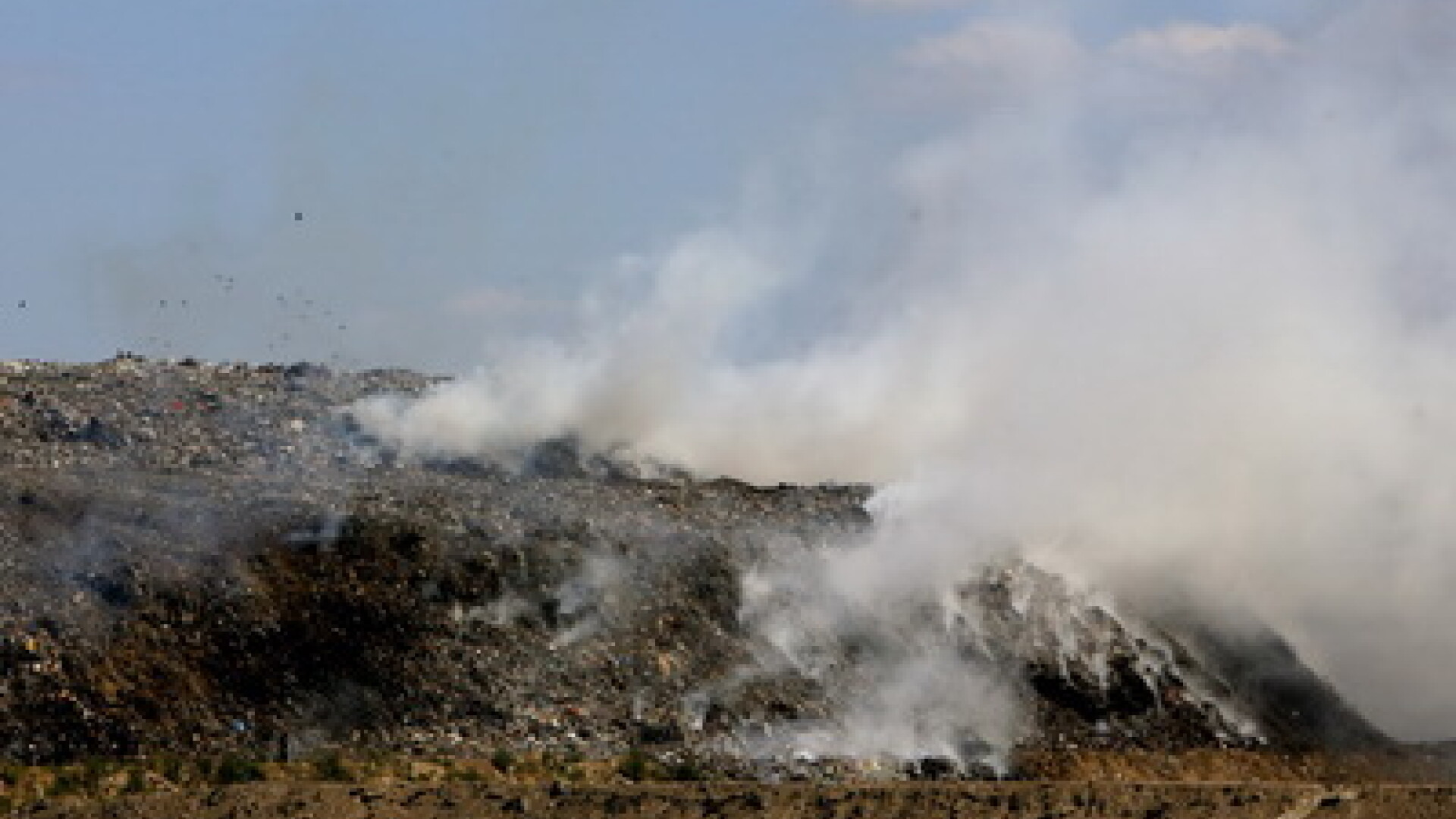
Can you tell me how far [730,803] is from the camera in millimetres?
34656

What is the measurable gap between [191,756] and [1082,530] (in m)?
13.9

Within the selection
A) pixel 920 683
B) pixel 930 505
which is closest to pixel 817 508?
pixel 930 505

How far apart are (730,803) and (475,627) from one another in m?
6.40

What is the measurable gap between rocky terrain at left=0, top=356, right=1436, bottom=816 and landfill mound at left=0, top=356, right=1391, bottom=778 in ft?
0.14

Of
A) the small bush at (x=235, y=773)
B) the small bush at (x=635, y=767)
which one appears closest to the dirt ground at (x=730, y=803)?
the small bush at (x=235, y=773)

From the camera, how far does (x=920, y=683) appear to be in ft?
134

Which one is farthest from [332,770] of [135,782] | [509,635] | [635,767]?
[509,635]

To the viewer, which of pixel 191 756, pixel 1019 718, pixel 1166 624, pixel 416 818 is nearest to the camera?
pixel 416 818

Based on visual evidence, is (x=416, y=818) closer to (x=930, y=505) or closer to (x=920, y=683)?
(x=920, y=683)

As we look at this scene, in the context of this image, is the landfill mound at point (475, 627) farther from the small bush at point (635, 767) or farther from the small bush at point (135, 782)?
the small bush at point (135, 782)

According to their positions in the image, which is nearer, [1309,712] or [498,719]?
[498,719]

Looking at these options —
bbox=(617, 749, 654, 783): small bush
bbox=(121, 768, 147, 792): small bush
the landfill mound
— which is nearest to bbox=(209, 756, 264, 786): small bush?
the landfill mound

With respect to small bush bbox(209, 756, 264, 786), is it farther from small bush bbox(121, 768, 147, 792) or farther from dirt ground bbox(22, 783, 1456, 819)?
small bush bbox(121, 768, 147, 792)

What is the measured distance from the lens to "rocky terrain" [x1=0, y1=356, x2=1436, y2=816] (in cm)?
3791
